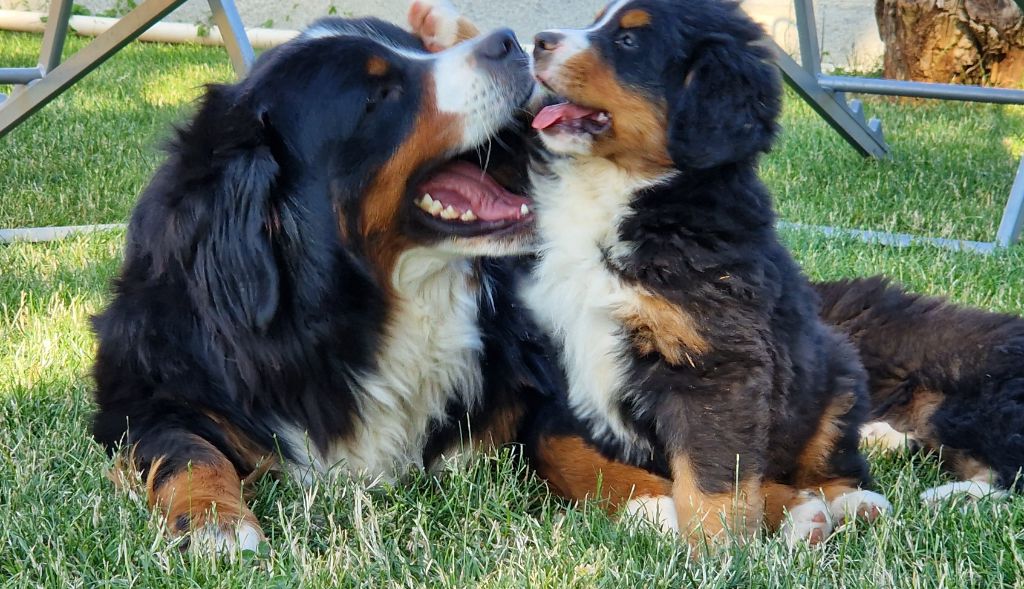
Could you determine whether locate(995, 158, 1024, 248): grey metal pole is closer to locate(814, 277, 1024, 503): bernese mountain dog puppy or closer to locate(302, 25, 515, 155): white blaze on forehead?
locate(814, 277, 1024, 503): bernese mountain dog puppy

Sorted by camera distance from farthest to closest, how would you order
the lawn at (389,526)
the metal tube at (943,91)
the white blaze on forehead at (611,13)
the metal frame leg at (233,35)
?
1. the metal tube at (943,91)
2. the metal frame leg at (233,35)
3. the white blaze on forehead at (611,13)
4. the lawn at (389,526)

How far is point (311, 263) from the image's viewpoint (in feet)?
6.83

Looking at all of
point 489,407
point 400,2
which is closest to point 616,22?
point 489,407

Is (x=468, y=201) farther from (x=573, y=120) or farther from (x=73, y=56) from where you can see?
(x=73, y=56)

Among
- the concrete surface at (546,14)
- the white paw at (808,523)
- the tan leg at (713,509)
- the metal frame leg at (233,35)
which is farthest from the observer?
the concrete surface at (546,14)

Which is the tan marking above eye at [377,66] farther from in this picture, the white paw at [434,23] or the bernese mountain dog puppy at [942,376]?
the bernese mountain dog puppy at [942,376]

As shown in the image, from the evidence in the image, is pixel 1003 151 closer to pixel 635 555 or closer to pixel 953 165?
pixel 953 165

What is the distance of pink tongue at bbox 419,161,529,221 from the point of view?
87.6 inches

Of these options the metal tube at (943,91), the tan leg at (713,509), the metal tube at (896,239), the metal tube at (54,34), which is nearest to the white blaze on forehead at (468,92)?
the tan leg at (713,509)

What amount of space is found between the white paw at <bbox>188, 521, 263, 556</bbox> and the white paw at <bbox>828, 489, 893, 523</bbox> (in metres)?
1.15

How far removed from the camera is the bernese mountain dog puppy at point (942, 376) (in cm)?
240

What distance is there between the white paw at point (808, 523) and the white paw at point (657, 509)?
22 cm

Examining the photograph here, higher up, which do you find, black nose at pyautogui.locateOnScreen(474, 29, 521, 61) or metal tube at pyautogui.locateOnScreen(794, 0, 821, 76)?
black nose at pyautogui.locateOnScreen(474, 29, 521, 61)

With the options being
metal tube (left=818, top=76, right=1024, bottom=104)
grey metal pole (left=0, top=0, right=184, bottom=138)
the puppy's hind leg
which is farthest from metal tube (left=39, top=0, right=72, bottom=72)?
metal tube (left=818, top=76, right=1024, bottom=104)
